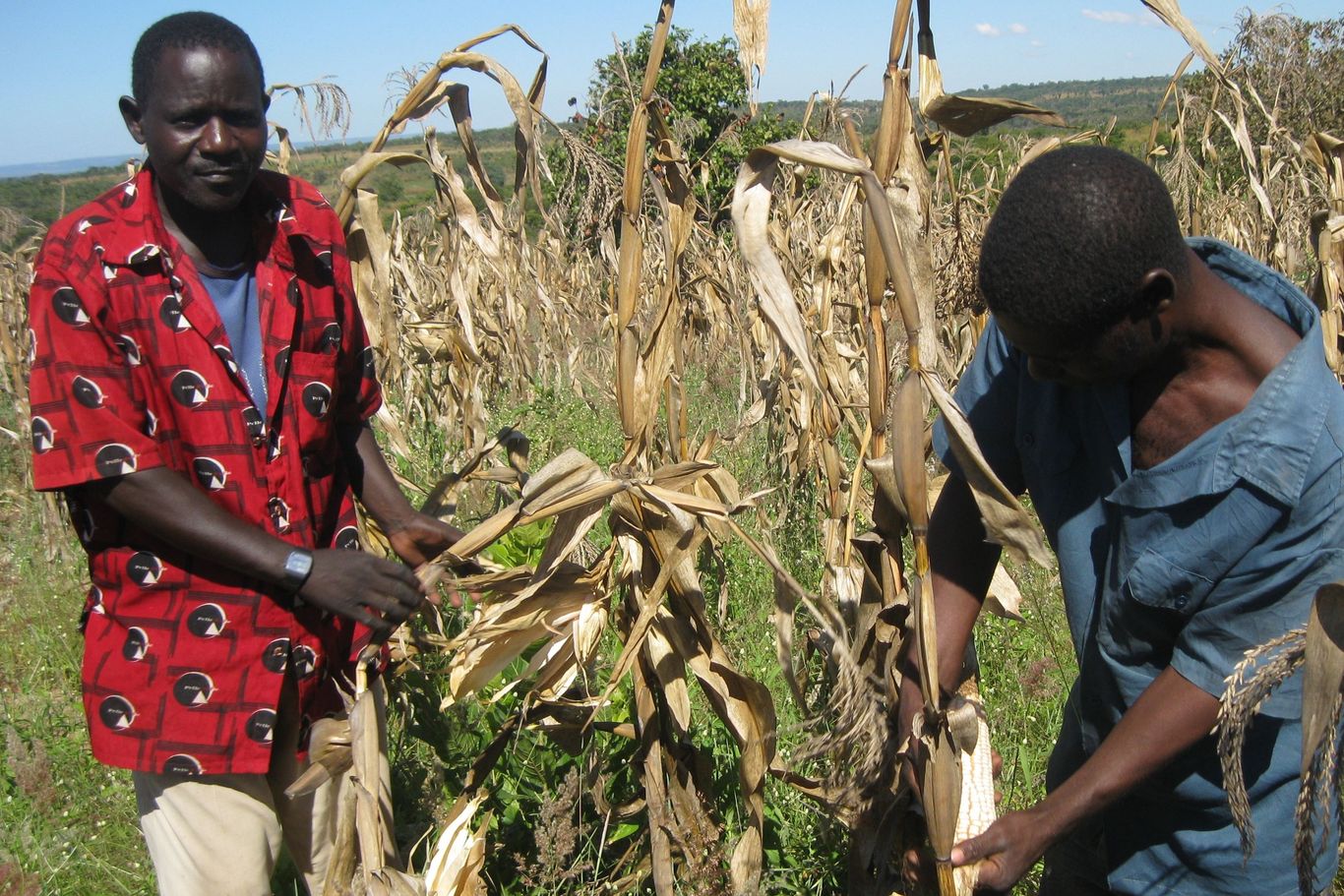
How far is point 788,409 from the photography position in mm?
3912

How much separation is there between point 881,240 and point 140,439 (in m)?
1.20

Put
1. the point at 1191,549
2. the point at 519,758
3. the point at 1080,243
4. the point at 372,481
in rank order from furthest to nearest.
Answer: the point at 519,758, the point at 372,481, the point at 1191,549, the point at 1080,243

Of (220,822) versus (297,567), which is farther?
(220,822)

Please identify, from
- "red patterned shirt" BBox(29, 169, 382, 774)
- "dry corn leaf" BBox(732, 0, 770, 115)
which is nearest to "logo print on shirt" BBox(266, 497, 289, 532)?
"red patterned shirt" BBox(29, 169, 382, 774)

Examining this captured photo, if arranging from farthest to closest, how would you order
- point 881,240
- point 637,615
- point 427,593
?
1. point 637,615
2. point 427,593
3. point 881,240

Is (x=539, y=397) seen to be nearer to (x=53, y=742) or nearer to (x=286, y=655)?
(x=53, y=742)

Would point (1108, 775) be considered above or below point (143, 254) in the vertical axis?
below

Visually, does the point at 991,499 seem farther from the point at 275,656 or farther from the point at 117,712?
the point at 117,712

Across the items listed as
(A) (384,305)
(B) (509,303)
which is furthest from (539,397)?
(A) (384,305)

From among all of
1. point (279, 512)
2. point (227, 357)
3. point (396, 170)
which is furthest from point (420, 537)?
point (396, 170)

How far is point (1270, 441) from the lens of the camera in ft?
4.48

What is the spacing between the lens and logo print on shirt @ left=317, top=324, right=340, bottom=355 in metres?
1.95

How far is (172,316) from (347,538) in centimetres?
56

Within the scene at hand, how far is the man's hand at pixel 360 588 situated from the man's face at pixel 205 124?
642 mm
